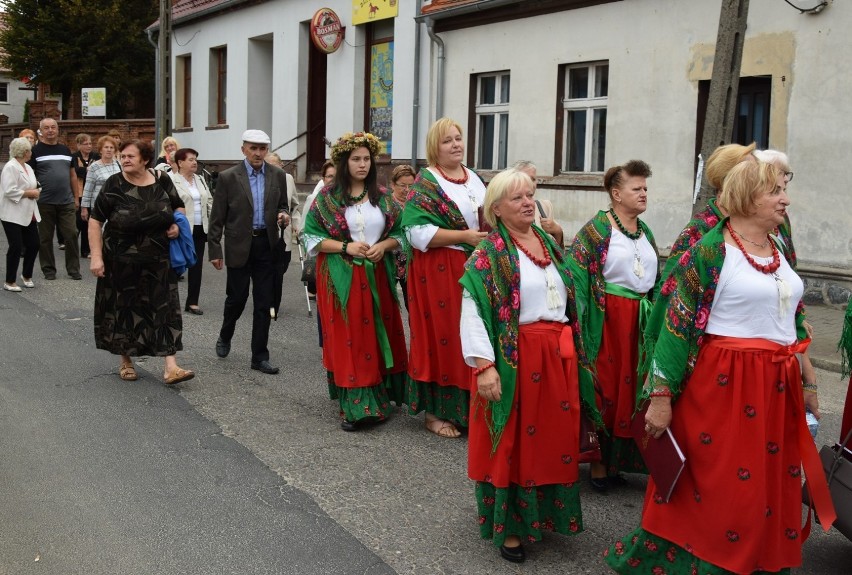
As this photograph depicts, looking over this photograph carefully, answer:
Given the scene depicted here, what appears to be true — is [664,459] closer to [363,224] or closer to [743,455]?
[743,455]

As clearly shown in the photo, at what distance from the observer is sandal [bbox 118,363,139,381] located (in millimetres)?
7814

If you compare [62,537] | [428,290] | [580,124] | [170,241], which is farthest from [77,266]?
[62,537]

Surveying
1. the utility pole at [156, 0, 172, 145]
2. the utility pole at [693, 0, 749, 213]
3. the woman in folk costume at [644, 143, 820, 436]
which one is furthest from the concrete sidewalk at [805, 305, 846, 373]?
the utility pole at [156, 0, 172, 145]

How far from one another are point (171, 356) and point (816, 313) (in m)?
7.57

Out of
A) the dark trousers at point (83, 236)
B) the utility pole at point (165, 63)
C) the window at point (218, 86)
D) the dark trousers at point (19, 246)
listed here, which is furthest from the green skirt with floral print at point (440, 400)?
the window at point (218, 86)

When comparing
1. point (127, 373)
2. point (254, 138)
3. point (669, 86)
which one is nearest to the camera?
point (127, 373)

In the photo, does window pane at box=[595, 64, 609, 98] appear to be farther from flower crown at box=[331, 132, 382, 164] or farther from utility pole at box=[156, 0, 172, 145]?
utility pole at box=[156, 0, 172, 145]

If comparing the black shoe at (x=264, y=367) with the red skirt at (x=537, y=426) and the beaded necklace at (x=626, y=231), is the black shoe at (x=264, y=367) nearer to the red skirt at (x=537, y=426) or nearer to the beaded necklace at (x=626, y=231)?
the beaded necklace at (x=626, y=231)

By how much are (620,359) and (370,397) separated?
1900 mm

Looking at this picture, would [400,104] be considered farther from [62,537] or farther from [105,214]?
A: [62,537]

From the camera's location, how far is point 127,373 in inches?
308

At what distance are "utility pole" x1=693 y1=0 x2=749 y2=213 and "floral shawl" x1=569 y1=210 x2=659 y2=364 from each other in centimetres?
544

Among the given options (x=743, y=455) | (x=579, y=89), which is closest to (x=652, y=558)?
(x=743, y=455)

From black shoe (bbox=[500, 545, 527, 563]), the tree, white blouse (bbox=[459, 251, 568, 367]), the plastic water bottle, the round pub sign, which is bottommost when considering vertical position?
black shoe (bbox=[500, 545, 527, 563])
